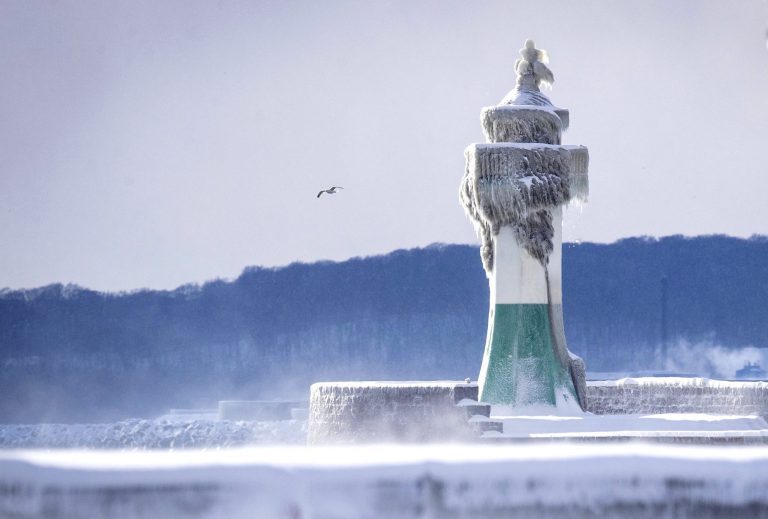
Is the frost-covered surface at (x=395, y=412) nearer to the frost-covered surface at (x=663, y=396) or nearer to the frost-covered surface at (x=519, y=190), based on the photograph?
the frost-covered surface at (x=519, y=190)

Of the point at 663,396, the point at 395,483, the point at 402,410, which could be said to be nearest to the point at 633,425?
the point at 402,410

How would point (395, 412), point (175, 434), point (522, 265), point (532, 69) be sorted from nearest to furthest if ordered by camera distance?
point (395, 412) < point (522, 265) < point (532, 69) < point (175, 434)

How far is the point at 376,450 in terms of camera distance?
5.24m

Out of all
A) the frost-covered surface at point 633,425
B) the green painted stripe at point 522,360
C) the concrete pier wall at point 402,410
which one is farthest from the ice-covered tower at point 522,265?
the concrete pier wall at point 402,410

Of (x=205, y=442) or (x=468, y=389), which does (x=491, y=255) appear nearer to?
(x=468, y=389)

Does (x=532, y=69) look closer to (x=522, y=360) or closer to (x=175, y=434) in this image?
(x=522, y=360)

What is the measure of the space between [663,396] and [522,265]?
431cm

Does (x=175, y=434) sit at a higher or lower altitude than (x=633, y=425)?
lower

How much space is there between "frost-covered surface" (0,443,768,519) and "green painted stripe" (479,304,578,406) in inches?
759

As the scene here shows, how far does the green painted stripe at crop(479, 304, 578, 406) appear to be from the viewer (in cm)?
2445

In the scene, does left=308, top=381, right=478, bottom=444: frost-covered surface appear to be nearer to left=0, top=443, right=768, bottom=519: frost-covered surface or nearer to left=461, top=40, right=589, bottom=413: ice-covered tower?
left=461, top=40, right=589, bottom=413: ice-covered tower

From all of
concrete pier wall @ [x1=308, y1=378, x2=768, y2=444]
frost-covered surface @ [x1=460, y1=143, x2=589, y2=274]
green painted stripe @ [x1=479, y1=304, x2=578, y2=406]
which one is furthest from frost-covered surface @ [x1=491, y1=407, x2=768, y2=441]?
frost-covered surface @ [x1=460, y1=143, x2=589, y2=274]

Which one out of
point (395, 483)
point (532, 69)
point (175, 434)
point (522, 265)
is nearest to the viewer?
point (395, 483)

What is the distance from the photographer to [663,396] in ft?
87.7
